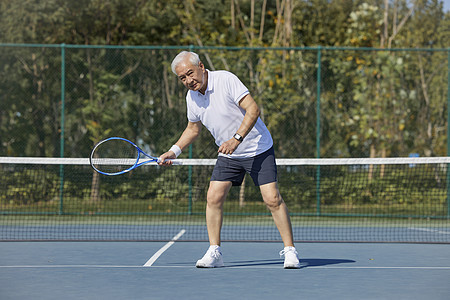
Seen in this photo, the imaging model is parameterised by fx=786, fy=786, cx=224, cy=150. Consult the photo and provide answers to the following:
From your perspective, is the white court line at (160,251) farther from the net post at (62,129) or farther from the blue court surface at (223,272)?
the net post at (62,129)

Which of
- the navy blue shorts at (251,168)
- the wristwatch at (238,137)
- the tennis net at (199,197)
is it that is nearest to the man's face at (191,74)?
the wristwatch at (238,137)

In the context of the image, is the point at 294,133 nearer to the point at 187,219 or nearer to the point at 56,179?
the point at 187,219

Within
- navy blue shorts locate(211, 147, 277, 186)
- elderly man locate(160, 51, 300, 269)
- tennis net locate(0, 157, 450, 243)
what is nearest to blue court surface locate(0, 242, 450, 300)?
elderly man locate(160, 51, 300, 269)

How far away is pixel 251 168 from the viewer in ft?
19.6

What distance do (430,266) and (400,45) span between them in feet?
30.4

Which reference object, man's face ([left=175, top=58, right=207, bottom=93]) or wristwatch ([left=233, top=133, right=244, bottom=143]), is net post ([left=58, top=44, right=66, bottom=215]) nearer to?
man's face ([left=175, top=58, right=207, bottom=93])

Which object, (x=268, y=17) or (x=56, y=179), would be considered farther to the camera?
(x=268, y=17)

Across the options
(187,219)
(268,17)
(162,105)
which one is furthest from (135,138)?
(268,17)

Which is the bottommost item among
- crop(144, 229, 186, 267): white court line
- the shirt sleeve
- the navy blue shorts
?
crop(144, 229, 186, 267): white court line

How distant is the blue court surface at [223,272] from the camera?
16.3ft

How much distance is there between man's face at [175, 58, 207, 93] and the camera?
569 centimetres

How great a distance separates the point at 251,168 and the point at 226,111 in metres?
0.48

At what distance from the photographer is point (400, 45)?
1498 centimetres

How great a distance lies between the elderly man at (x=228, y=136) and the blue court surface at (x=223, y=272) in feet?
1.26
